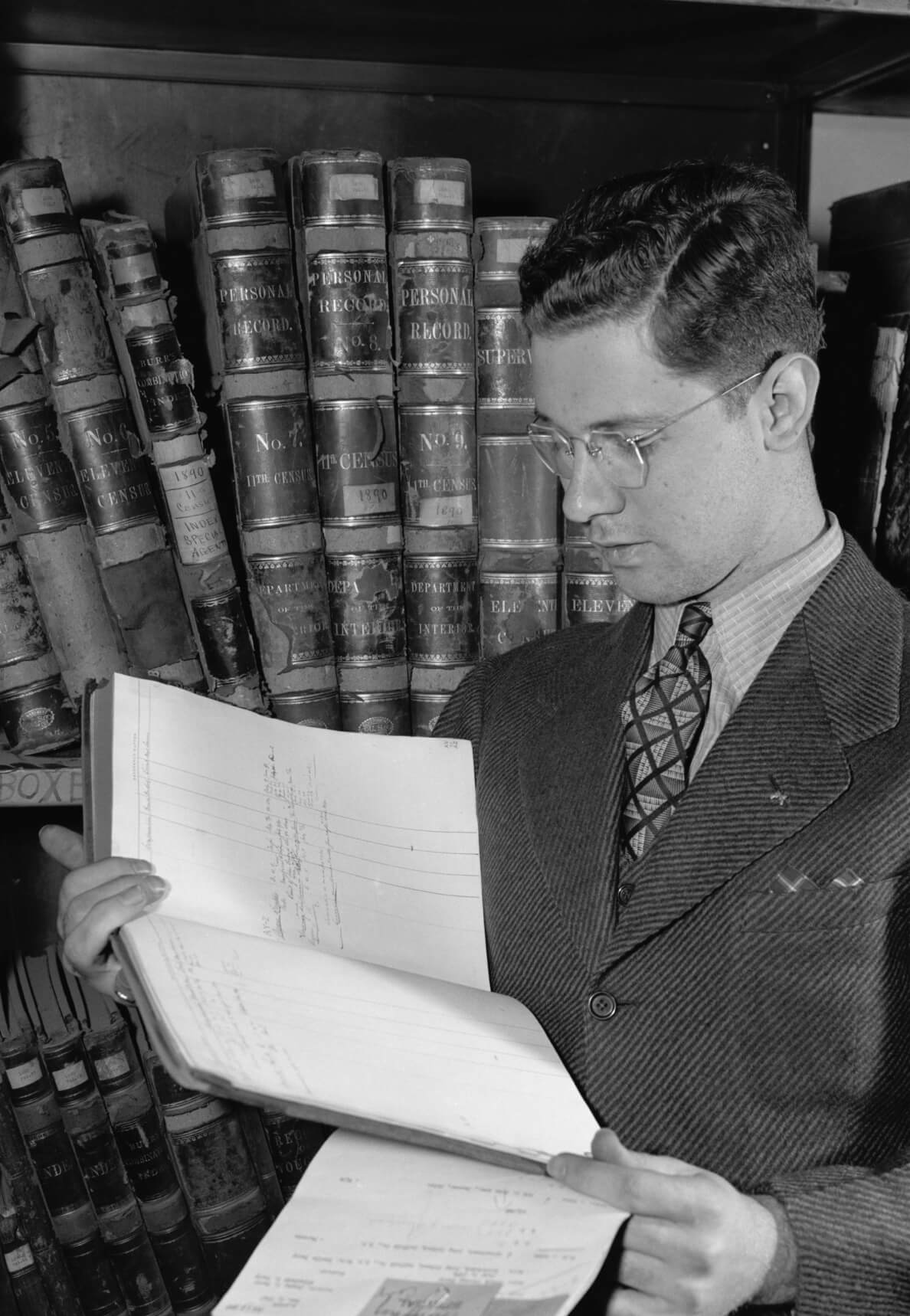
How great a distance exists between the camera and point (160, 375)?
1.07 meters

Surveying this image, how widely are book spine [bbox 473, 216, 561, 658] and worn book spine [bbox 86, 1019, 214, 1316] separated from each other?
548mm

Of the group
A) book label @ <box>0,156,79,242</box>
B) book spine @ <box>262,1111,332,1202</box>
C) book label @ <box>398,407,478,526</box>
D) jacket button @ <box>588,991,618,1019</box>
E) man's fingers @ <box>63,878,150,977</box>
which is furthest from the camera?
book spine @ <box>262,1111,332,1202</box>

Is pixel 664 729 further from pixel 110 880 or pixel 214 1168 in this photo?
pixel 214 1168

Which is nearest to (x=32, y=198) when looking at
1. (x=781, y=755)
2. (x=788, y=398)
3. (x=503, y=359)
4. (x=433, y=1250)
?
(x=503, y=359)

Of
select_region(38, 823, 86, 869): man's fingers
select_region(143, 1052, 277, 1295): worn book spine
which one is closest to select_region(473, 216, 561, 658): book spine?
select_region(38, 823, 86, 869): man's fingers

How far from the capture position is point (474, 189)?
1.39 metres

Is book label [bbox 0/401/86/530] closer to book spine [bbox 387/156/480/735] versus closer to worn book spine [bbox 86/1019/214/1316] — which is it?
book spine [bbox 387/156/480/735]

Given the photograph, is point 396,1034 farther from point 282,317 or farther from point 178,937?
point 282,317

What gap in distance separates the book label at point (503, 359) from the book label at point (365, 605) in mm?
177

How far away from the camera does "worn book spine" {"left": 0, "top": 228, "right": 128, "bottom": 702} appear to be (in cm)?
106

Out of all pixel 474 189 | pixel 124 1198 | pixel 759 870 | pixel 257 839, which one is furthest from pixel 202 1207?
pixel 474 189

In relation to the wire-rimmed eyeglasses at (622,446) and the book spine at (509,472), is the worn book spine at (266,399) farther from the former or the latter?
the wire-rimmed eyeglasses at (622,446)

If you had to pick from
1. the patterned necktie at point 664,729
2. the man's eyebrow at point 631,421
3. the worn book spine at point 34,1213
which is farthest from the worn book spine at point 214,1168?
the man's eyebrow at point 631,421

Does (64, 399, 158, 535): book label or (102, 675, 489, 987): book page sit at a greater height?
(64, 399, 158, 535): book label
